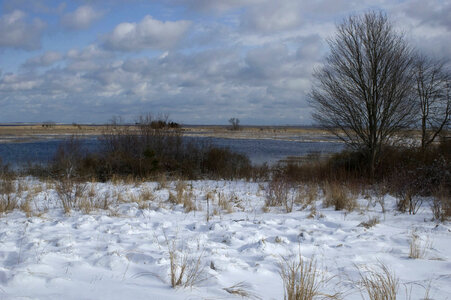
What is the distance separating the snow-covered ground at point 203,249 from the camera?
11.7ft

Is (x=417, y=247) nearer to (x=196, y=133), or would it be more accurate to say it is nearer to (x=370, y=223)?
(x=370, y=223)

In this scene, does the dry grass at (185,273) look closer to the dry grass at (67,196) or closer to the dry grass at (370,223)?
the dry grass at (370,223)

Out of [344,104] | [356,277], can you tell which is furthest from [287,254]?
[344,104]

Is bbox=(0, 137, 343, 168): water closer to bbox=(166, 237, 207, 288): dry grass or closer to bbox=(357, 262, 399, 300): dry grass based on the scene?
bbox=(166, 237, 207, 288): dry grass

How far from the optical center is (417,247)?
4.85 metres

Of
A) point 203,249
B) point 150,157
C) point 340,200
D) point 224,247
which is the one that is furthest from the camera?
point 150,157

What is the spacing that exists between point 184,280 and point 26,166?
14704mm

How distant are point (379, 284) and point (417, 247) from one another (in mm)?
1655

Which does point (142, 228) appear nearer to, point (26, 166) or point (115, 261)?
point (115, 261)

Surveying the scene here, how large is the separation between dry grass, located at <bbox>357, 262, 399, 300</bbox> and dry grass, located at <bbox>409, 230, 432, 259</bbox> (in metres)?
0.60

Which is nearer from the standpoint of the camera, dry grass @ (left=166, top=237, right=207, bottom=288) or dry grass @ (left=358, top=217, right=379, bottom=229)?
dry grass @ (left=166, top=237, right=207, bottom=288)

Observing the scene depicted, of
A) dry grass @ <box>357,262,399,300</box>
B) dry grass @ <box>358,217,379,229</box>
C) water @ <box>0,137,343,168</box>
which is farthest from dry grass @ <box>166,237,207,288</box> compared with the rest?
water @ <box>0,137,343,168</box>

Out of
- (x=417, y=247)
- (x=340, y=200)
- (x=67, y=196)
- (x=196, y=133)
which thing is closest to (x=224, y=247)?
(x=417, y=247)

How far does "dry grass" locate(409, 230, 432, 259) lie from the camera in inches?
183
